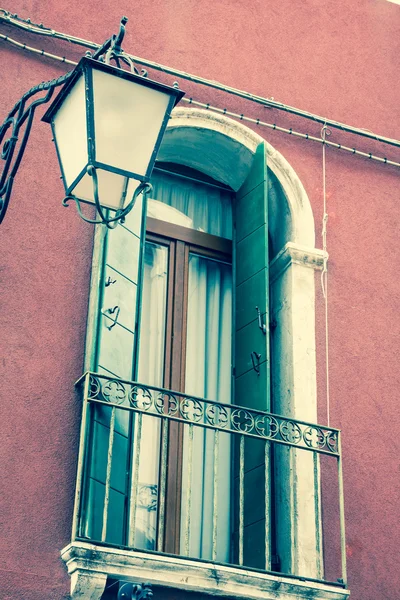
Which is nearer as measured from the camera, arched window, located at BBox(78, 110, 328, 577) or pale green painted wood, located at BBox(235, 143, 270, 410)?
arched window, located at BBox(78, 110, 328, 577)

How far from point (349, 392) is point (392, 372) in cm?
38

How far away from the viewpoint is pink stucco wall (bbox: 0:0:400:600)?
6230 mm

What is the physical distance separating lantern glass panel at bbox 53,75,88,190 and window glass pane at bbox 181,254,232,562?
2503 millimetres

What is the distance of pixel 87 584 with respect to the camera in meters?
5.75

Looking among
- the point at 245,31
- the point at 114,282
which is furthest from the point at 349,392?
the point at 245,31

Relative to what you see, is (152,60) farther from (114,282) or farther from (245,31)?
(114,282)

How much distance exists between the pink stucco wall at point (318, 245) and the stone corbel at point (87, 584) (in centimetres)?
19

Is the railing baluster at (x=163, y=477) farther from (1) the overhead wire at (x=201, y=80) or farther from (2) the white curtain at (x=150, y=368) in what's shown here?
(1) the overhead wire at (x=201, y=80)

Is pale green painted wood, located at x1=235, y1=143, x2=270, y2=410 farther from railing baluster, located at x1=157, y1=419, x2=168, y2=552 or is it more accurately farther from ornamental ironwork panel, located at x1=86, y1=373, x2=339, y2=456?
railing baluster, located at x1=157, y1=419, x2=168, y2=552

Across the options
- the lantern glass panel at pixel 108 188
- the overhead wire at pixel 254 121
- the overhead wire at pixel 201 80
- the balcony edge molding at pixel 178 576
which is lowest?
the balcony edge molding at pixel 178 576

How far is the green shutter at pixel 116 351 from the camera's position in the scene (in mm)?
6160

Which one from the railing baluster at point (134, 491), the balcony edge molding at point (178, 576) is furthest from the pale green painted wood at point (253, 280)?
the balcony edge molding at point (178, 576)

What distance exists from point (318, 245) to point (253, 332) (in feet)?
3.16

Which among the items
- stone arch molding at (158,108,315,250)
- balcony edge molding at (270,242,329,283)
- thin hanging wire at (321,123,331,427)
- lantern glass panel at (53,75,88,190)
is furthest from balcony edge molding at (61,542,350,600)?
stone arch molding at (158,108,315,250)
